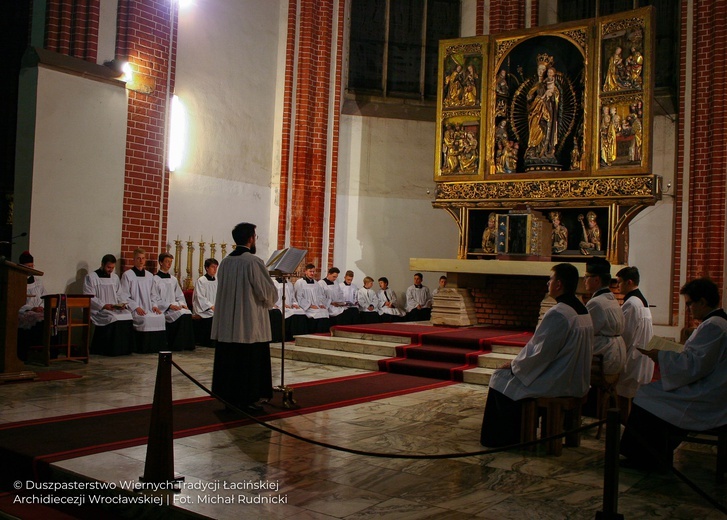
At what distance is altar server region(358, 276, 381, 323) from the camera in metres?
14.1

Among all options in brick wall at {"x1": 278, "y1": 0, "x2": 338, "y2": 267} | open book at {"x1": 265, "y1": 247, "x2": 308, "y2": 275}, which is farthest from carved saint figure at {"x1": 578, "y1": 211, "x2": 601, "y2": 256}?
open book at {"x1": 265, "y1": 247, "x2": 308, "y2": 275}

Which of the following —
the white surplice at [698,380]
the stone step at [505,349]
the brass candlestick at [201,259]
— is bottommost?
the stone step at [505,349]

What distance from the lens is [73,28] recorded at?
33.9 feet

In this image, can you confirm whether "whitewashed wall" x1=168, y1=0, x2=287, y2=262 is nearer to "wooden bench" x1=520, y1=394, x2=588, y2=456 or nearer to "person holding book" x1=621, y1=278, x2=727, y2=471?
"wooden bench" x1=520, y1=394, x2=588, y2=456

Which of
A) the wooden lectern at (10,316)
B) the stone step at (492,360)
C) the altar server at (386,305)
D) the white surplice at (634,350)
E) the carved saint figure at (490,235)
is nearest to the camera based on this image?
the white surplice at (634,350)

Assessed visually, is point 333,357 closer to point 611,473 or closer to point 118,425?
point 118,425

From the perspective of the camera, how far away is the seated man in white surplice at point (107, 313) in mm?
9914

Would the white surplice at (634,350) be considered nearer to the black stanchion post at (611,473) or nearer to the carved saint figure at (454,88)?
the black stanchion post at (611,473)

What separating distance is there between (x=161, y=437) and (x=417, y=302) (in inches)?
421

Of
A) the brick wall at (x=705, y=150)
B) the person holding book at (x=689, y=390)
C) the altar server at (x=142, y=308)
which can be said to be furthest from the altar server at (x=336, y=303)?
the person holding book at (x=689, y=390)

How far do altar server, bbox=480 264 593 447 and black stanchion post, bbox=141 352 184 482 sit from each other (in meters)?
2.45

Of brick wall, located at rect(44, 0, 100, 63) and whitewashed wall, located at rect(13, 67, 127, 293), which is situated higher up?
brick wall, located at rect(44, 0, 100, 63)

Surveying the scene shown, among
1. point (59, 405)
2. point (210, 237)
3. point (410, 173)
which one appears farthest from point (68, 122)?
point (410, 173)

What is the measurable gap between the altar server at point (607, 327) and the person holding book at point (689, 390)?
2.95 ft
